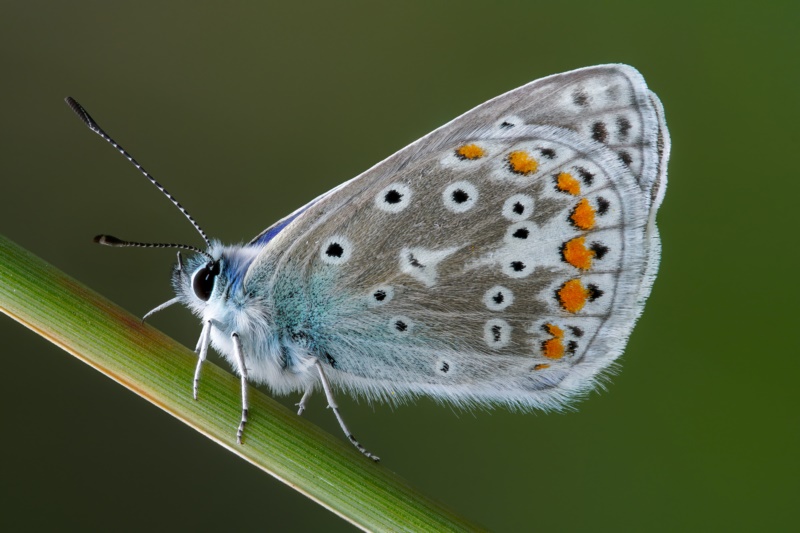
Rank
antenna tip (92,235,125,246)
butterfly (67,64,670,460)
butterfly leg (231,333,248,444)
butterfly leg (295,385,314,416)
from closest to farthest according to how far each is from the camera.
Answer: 1. butterfly leg (231,333,248,444)
2. antenna tip (92,235,125,246)
3. butterfly (67,64,670,460)
4. butterfly leg (295,385,314,416)

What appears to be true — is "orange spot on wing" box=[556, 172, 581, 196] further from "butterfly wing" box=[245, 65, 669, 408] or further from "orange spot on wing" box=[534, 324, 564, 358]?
"orange spot on wing" box=[534, 324, 564, 358]

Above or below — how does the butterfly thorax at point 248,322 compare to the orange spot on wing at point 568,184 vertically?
above

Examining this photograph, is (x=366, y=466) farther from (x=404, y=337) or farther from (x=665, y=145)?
(x=665, y=145)

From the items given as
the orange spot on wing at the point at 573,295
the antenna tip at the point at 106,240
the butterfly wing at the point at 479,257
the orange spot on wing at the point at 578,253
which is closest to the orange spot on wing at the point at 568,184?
the butterfly wing at the point at 479,257

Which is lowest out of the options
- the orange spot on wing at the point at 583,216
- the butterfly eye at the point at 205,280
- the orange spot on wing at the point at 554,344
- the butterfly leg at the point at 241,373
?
the orange spot on wing at the point at 554,344

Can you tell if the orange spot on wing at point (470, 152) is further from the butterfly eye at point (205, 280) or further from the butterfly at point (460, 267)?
the butterfly eye at point (205, 280)

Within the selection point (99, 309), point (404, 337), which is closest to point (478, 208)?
point (404, 337)

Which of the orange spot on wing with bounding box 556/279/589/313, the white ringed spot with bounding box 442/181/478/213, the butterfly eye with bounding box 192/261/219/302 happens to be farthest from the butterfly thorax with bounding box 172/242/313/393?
the orange spot on wing with bounding box 556/279/589/313
